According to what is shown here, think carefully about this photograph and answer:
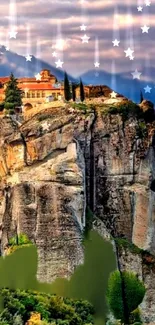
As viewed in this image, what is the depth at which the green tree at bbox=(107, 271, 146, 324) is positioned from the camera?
1844 centimetres

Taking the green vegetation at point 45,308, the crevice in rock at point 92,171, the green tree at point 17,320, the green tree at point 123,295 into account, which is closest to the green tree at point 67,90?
the crevice in rock at point 92,171

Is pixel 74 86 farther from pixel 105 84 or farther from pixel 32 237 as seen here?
pixel 32 237

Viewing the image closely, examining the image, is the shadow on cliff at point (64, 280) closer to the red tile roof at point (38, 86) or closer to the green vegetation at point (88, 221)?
the green vegetation at point (88, 221)

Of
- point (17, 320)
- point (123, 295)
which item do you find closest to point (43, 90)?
point (123, 295)

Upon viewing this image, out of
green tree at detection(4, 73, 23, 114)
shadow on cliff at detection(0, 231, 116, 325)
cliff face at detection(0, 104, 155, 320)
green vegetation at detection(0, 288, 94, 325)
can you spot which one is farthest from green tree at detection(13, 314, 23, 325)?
green tree at detection(4, 73, 23, 114)

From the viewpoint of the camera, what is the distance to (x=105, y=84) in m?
19.2

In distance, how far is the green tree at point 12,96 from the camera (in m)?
19.0

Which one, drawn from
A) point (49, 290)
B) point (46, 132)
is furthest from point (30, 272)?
point (46, 132)

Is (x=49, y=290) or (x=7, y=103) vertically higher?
(x=7, y=103)

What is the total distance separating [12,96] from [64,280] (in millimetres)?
2033

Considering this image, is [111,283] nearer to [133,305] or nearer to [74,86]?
[133,305]

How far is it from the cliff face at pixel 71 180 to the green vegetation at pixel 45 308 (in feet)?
1.06

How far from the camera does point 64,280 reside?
18.6m

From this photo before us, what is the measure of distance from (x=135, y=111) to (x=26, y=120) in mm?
1160
